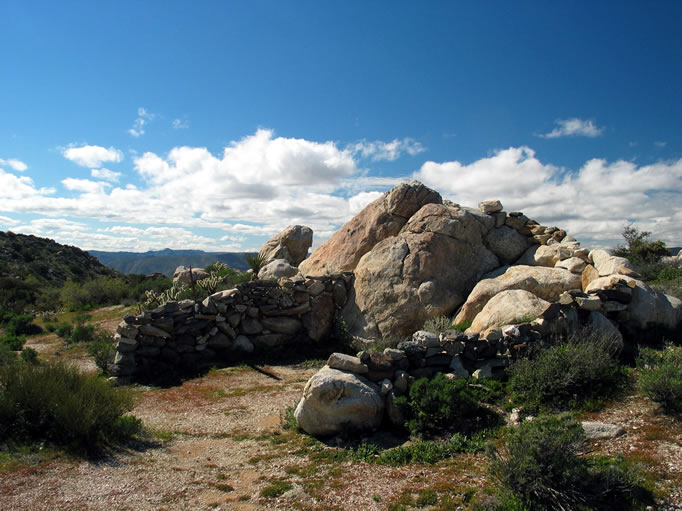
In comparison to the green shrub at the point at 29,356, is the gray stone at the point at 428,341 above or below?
above

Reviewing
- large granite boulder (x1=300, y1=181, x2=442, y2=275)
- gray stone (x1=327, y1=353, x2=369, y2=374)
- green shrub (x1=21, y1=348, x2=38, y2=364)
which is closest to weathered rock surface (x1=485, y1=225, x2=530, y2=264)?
large granite boulder (x1=300, y1=181, x2=442, y2=275)

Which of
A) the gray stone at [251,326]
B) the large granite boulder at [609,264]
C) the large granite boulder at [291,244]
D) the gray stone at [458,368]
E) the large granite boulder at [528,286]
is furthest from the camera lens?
the large granite boulder at [291,244]

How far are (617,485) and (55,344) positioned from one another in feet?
53.7

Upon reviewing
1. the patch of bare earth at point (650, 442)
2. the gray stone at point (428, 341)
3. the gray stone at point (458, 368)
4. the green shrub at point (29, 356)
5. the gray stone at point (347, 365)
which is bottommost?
the green shrub at point (29, 356)

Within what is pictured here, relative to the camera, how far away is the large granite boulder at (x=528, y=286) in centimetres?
1095

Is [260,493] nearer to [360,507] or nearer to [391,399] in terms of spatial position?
[360,507]

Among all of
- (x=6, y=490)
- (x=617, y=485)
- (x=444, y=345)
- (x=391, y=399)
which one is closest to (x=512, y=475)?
(x=617, y=485)

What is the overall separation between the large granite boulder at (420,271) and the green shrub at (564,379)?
484 cm

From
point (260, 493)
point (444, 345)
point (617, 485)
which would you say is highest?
point (444, 345)

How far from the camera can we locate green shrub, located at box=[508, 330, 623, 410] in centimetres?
662

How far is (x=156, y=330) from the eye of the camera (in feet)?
36.2

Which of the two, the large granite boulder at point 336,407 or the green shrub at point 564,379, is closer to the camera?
the large granite boulder at point 336,407

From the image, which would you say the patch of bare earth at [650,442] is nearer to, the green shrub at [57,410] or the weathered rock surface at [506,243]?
the green shrub at [57,410]

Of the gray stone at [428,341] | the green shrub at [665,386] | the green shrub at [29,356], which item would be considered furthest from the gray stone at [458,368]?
the green shrub at [29,356]
